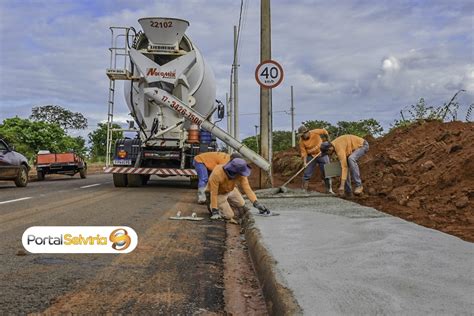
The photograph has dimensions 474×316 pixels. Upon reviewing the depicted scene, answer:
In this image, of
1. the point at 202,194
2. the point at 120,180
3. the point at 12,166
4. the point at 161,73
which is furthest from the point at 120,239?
the point at 12,166

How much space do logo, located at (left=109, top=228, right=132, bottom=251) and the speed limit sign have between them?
587 centimetres

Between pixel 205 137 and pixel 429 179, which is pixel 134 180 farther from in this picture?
pixel 429 179

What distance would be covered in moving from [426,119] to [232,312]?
14.0 metres

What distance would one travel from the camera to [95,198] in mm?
11891

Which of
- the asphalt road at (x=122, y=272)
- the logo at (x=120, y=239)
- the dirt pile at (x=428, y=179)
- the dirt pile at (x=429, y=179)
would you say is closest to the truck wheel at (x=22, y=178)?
the asphalt road at (x=122, y=272)

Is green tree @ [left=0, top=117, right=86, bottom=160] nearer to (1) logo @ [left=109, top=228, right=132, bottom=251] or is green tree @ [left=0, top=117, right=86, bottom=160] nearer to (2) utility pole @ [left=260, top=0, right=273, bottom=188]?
(2) utility pole @ [left=260, top=0, right=273, bottom=188]

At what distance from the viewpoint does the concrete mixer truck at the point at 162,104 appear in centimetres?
1416

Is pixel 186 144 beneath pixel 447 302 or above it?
above

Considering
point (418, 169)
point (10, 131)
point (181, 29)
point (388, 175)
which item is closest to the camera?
point (418, 169)

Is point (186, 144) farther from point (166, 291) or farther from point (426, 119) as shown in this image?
point (166, 291)

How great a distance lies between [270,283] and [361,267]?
2.55ft

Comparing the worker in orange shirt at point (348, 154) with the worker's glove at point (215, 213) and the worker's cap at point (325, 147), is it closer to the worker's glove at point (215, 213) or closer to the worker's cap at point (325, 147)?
the worker's cap at point (325, 147)

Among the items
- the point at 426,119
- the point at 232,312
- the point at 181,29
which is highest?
the point at 181,29

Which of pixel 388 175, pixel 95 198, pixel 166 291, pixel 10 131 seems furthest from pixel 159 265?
pixel 10 131
